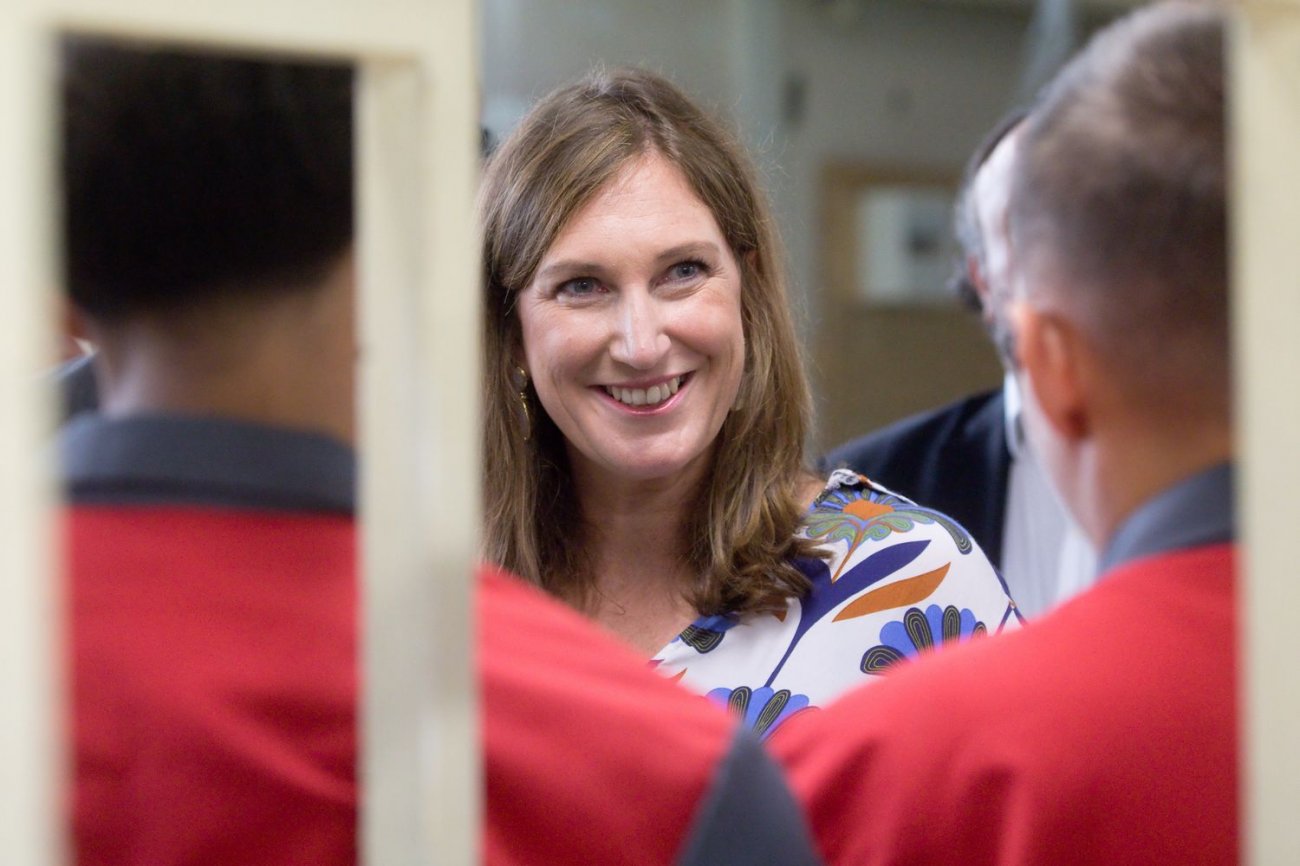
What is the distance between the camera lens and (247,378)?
2.17 feet

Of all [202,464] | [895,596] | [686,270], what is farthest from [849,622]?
[202,464]

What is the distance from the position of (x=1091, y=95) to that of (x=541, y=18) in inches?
150

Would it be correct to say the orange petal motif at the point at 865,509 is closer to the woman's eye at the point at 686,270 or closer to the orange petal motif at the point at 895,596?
the orange petal motif at the point at 895,596

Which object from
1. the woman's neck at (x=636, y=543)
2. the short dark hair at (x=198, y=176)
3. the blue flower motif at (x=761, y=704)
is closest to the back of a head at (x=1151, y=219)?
the short dark hair at (x=198, y=176)

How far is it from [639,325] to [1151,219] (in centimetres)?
77

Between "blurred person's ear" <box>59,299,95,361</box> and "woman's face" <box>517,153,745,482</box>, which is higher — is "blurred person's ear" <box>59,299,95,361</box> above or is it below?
above

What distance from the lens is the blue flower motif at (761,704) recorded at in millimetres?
1330

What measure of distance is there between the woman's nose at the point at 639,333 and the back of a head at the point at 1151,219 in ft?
2.34

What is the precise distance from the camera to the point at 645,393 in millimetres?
1453

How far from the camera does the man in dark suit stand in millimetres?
1950

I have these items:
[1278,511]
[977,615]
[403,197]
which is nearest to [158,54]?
[403,197]

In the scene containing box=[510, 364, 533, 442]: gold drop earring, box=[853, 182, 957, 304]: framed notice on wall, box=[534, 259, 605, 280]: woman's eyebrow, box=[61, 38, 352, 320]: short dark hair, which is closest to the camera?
box=[61, 38, 352, 320]: short dark hair

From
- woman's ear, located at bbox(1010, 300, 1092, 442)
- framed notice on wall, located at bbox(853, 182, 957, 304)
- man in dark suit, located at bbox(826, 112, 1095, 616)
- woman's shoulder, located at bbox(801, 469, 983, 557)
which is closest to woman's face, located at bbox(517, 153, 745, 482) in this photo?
woman's shoulder, located at bbox(801, 469, 983, 557)

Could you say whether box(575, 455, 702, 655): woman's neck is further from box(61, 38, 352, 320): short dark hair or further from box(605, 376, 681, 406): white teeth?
box(61, 38, 352, 320): short dark hair
